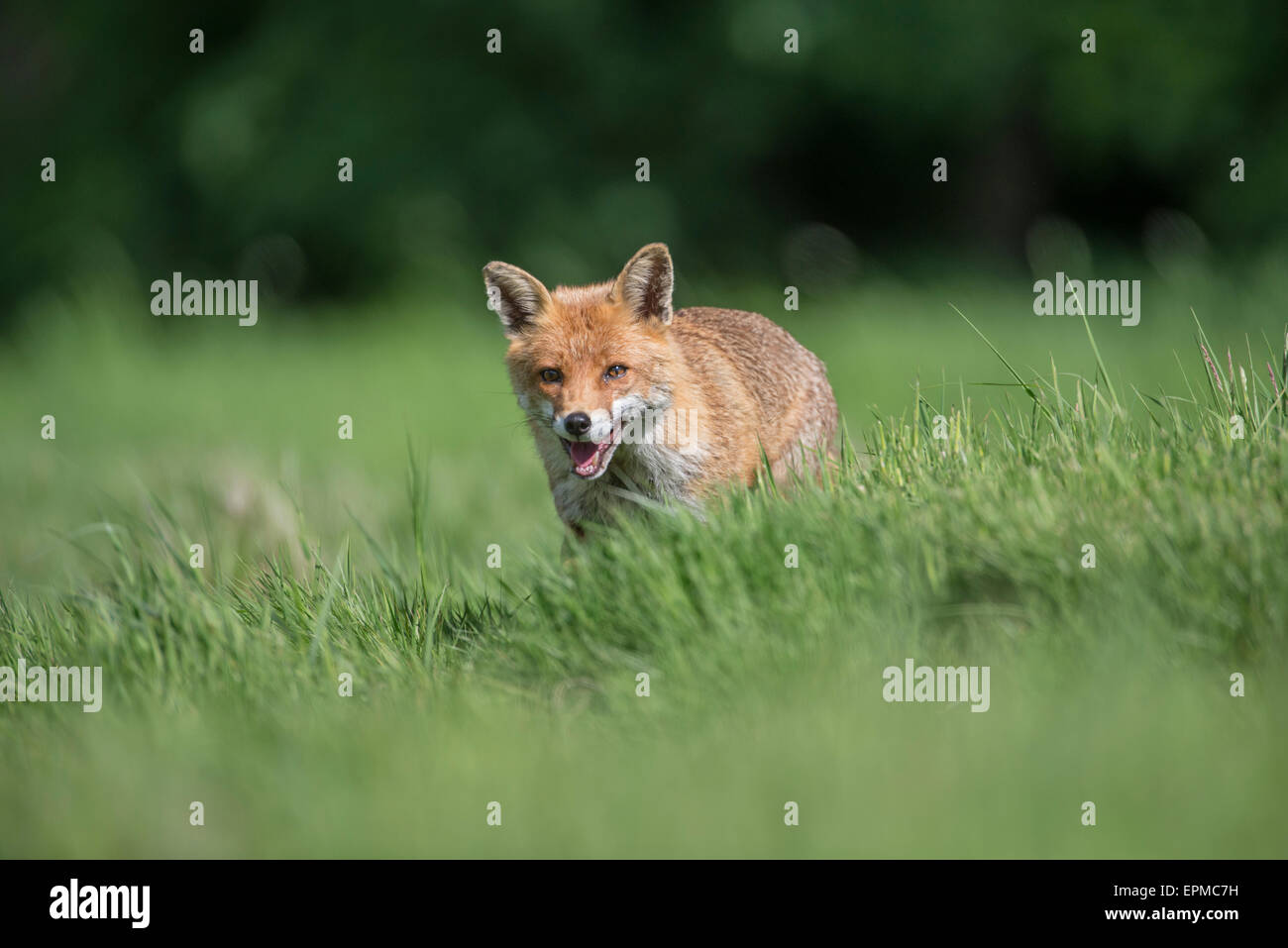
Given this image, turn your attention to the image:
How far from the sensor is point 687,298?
12742 millimetres

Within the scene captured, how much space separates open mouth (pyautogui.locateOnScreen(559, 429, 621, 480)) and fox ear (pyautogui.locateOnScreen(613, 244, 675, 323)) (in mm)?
605

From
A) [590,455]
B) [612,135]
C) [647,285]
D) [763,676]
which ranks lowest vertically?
[763,676]

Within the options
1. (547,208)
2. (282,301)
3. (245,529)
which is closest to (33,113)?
(282,301)

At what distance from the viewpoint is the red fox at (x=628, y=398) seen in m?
4.93

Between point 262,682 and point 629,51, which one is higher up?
point 629,51

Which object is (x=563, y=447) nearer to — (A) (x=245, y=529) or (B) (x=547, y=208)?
(A) (x=245, y=529)

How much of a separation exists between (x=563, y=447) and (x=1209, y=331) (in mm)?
6325

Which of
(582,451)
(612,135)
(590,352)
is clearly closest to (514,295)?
(590,352)

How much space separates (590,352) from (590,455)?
0.45 meters

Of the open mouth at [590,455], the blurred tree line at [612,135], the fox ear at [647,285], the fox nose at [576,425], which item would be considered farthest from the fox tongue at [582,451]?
the blurred tree line at [612,135]

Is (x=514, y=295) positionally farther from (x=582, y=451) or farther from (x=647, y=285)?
(x=582, y=451)

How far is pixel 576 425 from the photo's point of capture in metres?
4.69

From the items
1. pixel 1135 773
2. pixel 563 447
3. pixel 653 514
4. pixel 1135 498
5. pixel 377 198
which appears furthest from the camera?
pixel 377 198

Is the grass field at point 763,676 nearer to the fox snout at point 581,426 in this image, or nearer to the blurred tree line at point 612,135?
the fox snout at point 581,426
